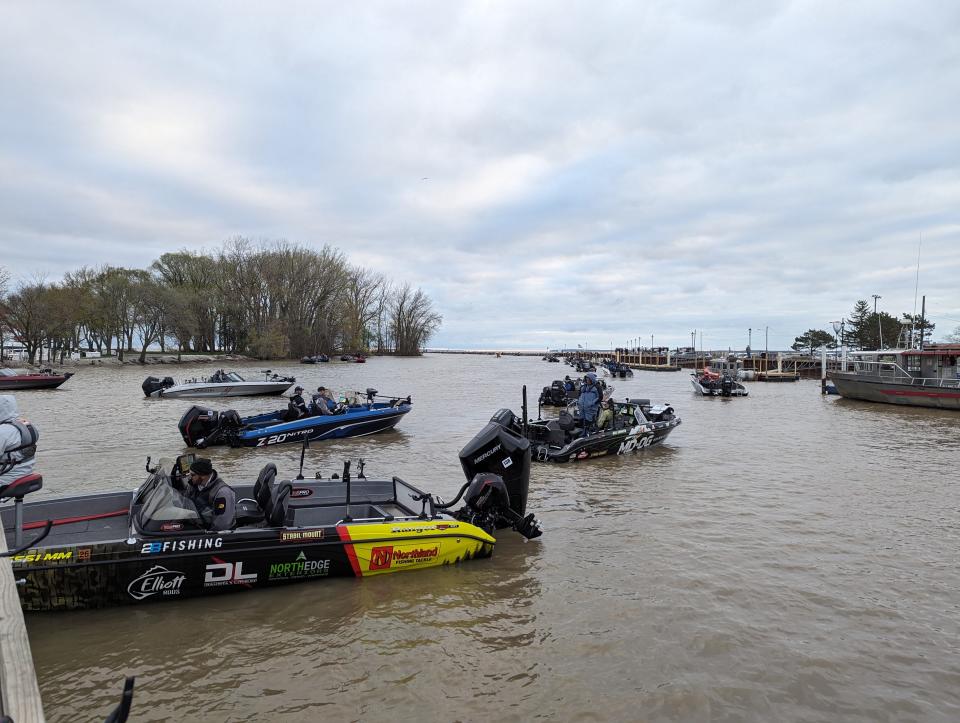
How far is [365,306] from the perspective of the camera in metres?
101

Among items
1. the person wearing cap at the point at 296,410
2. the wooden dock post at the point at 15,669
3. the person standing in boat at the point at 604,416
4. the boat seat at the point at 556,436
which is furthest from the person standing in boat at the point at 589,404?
the wooden dock post at the point at 15,669

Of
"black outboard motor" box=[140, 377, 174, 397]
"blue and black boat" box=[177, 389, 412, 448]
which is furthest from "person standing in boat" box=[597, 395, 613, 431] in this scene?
"black outboard motor" box=[140, 377, 174, 397]

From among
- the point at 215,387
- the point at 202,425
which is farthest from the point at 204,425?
the point at 215,387

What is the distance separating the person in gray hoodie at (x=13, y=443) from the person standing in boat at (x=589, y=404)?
11.7 m

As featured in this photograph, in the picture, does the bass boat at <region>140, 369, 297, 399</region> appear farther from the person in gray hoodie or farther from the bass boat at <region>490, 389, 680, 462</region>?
the person in gray hoodie

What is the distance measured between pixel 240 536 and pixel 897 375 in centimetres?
3764

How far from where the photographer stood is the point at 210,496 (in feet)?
21.4

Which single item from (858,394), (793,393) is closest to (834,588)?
(858,394)

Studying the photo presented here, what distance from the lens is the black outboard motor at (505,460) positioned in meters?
8.07

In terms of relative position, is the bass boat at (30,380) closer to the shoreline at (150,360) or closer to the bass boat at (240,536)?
the shoreline at (150,360)

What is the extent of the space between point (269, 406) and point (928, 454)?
2534cm

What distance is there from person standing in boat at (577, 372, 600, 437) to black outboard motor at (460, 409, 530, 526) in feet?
22.7

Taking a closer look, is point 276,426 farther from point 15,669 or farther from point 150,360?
point 150,360

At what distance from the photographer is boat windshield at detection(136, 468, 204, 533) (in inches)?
232
